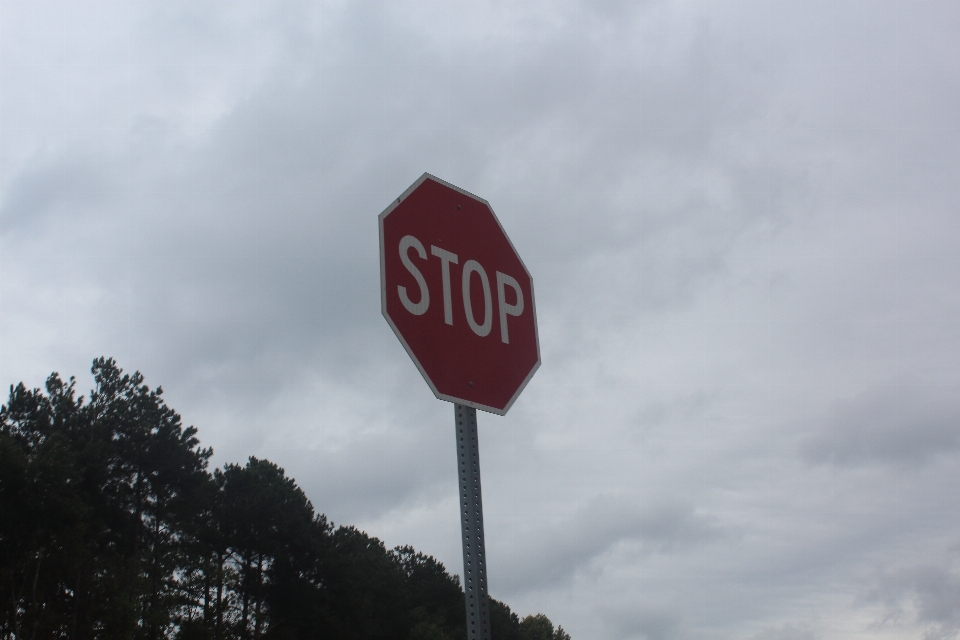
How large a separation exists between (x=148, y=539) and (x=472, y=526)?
41.0 meters

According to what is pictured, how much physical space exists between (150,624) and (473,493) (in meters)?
38.8

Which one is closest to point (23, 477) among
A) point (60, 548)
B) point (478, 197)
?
point (60, 548)

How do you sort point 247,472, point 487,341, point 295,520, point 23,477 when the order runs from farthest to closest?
point 247,472 < point 295,520 < point 23,477 < point 487,341

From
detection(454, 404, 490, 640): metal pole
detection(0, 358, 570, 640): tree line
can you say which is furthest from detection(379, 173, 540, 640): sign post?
detection(0, 358, 570, 640): tree line

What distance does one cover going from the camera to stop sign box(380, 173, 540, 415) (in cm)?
326

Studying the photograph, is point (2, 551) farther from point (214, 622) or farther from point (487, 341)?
point (487, 341)

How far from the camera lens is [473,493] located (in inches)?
125

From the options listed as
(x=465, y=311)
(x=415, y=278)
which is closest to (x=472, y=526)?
(x=465, y=311)

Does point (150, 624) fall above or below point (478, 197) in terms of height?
above

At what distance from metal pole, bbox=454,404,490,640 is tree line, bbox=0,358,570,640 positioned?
33150 mm

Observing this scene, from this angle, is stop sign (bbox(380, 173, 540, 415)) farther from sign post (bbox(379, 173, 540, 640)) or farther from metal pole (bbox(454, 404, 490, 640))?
metal pole (bbox(454, 404, 490, 640))

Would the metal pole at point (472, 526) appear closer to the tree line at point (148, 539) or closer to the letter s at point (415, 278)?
the letter s at point (415, 278)

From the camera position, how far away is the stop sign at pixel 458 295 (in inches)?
128

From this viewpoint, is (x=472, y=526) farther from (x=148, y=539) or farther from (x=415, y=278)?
(x=148, y=539)
